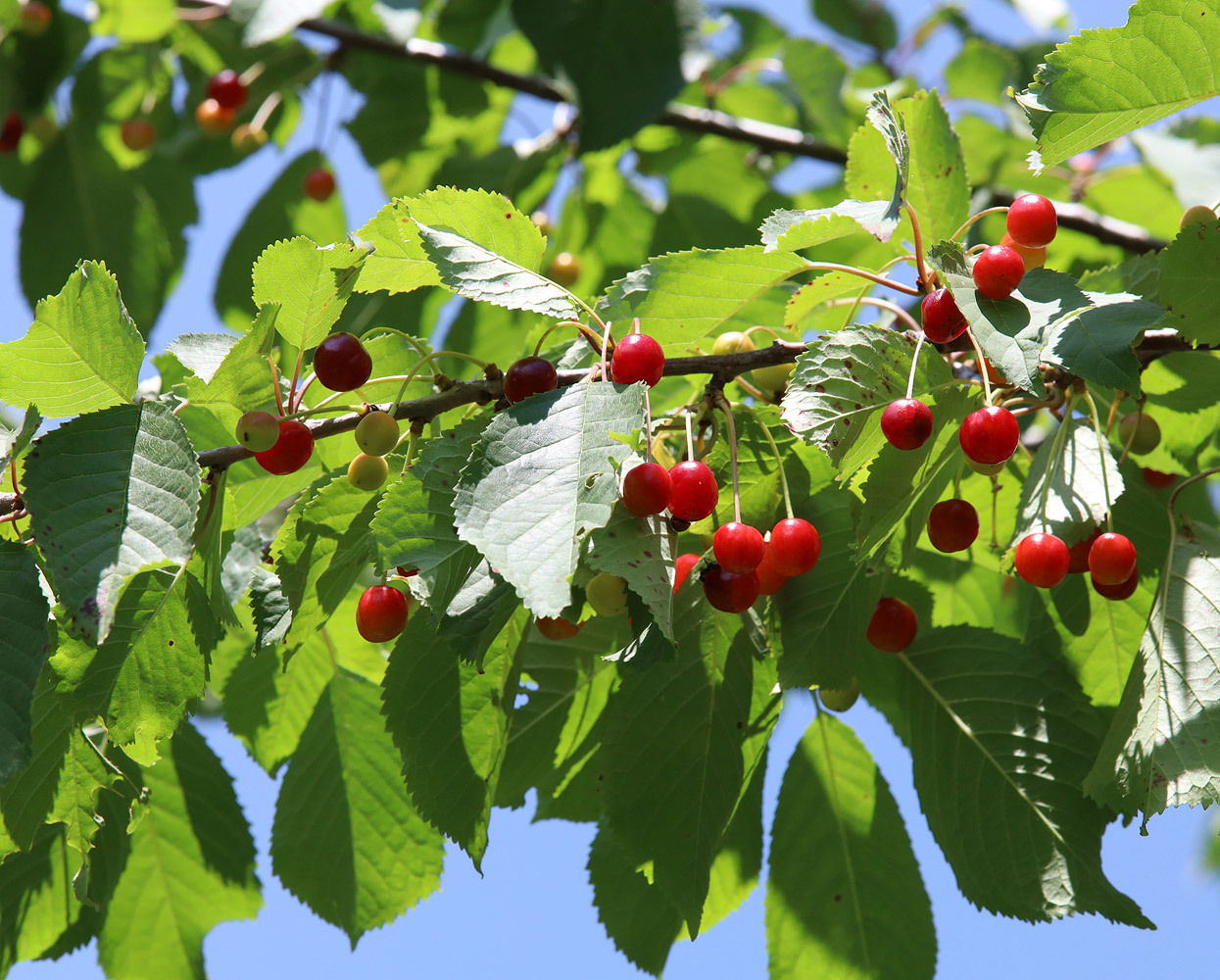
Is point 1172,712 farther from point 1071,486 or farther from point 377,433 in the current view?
point 377,433

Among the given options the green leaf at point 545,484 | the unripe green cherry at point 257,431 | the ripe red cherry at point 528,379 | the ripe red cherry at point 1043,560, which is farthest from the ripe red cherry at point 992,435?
the unripe green cherry at point 257,431

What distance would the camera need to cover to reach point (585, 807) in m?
1.78

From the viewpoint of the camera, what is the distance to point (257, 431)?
1.29 metres

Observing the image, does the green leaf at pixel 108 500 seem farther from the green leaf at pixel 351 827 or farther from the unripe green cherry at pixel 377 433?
the green leaf at pixel 351 827

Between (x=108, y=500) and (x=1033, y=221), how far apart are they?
4.10 ft

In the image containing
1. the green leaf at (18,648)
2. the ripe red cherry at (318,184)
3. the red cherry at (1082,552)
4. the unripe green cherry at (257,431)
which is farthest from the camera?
the ripe red cherry at (318,184)

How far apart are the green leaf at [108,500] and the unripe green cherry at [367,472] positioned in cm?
24

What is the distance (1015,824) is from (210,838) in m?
1.56

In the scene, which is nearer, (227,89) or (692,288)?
(692,288)

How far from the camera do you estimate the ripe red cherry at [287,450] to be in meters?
1.35

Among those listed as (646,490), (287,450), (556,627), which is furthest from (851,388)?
(287,450)

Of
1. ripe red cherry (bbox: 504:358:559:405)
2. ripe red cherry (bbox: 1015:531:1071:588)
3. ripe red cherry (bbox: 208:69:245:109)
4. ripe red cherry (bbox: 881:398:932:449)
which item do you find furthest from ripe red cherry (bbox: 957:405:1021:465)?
ripe red cherry (bbox: 208:69:245:109)

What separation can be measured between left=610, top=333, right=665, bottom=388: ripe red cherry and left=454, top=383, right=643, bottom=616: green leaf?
0.04 meters

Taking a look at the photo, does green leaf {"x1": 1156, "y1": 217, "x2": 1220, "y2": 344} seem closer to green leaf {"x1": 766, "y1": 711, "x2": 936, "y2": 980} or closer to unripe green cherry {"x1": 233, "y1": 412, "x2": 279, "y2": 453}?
green leaf {"x1": 766, "y1": 711, "x2": 936, "y2": 980}
